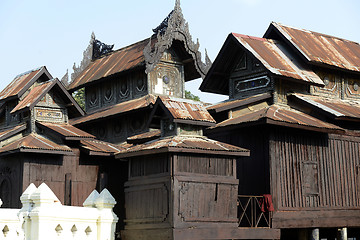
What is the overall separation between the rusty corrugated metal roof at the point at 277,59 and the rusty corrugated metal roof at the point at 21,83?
7772 millimetres

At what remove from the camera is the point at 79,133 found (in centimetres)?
2458

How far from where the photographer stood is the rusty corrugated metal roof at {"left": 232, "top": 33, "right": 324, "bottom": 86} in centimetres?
2386

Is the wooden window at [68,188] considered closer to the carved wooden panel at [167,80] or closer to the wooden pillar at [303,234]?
the carved wooden panel at [167,80]

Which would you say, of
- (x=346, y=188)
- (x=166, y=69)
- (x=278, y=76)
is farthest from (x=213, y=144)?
(x=166, y=69)

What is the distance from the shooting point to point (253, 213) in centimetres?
2212

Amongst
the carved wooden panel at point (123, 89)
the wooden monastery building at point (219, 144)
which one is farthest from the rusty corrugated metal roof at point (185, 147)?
the carved wooden panel at point (123, 89)

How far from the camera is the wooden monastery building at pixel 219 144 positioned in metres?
19.6

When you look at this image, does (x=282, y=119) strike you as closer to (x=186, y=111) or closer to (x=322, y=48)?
(x=186, y=111)

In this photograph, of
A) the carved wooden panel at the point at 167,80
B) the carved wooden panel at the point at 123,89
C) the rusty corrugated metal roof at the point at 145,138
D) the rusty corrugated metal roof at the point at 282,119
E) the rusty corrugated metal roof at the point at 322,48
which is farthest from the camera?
the carved wooden panel at the point at 123,89

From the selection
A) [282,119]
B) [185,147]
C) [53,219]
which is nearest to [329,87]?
[282,119]

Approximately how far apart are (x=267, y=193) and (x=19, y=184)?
27.9 ft

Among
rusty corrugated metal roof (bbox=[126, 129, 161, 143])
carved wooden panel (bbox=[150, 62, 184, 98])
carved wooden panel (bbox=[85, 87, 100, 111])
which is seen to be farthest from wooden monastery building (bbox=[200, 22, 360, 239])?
carved wooden panel (bbox=[85, 87, 100, 111])

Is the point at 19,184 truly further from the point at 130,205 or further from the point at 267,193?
the point at 267,193

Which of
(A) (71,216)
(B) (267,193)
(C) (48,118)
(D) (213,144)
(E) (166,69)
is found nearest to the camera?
(A) (71,216)
